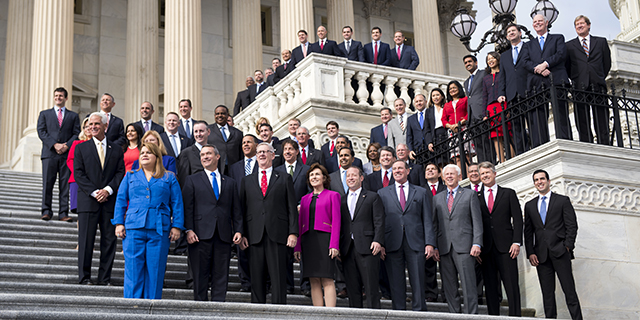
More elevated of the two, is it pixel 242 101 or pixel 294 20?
pixel 294 20

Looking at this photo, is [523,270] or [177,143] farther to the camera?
[177,143]

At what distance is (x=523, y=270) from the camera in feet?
33.9

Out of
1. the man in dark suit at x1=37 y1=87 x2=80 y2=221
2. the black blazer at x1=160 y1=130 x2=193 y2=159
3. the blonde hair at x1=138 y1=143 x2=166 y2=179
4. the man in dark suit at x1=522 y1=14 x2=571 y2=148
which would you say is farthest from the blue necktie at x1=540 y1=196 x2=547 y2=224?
the man in dark suit at x1=37 y1=87 x2=80 y2=221

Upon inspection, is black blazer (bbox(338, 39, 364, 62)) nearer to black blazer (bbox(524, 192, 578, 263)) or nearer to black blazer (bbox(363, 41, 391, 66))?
black blazer (bbox(363, 41, 391, 66))

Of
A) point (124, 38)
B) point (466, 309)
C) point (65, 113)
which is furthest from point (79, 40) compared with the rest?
point (466, 309)

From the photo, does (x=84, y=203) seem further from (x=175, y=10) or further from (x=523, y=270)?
(x=175, y=10)

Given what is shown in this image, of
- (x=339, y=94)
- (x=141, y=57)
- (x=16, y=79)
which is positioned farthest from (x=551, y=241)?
(x=16, y=79)

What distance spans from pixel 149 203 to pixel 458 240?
3.58 meters

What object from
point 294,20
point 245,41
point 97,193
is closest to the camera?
point 97,193

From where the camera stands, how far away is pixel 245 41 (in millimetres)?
24406

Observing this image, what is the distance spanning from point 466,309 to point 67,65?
1366cm

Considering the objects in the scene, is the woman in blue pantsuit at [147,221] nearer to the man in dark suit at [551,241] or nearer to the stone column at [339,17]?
the man in dark suit at [551,241]

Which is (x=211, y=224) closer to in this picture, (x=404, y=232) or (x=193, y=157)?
(x=193, y=157)

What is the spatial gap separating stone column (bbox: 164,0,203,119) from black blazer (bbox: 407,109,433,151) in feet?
25.7
